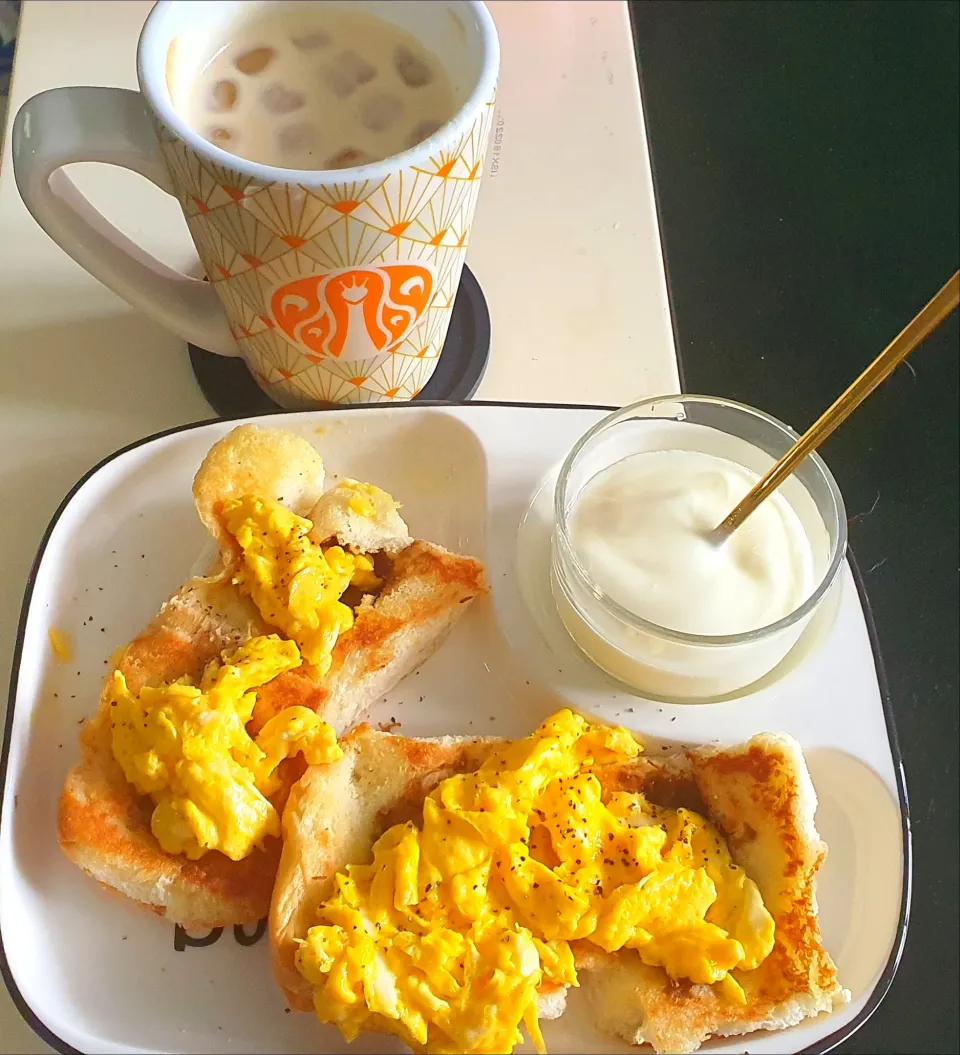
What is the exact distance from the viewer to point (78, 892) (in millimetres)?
856

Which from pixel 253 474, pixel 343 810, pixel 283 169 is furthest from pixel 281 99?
pixel 343 810

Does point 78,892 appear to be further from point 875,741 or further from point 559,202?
point 559,202

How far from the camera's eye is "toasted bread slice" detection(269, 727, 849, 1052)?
815 mm

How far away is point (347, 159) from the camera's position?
0.86 meters

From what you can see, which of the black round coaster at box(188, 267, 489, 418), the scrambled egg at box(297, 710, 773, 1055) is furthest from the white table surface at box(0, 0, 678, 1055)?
the scrambled egg at box(297, 710, 773, 1055)

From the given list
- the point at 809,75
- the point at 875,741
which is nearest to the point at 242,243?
the point at 875,741

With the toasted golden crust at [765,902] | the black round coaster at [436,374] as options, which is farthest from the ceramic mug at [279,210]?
the toasted golden crust at [765,902]

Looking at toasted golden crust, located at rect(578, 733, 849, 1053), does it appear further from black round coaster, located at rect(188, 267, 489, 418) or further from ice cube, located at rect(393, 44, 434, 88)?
ice cube, located at rect(393, 44, 434, 88)

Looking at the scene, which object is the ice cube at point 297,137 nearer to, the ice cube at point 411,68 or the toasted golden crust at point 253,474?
the ice cube at point 411,68

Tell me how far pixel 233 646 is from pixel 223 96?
0.49 m

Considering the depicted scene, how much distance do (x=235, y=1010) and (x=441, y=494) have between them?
523 mm

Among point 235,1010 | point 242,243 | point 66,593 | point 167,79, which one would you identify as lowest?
point 235,1010

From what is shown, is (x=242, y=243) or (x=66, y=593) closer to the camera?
(x=242, y=243)

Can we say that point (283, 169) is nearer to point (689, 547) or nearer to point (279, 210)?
point (279, 210)
